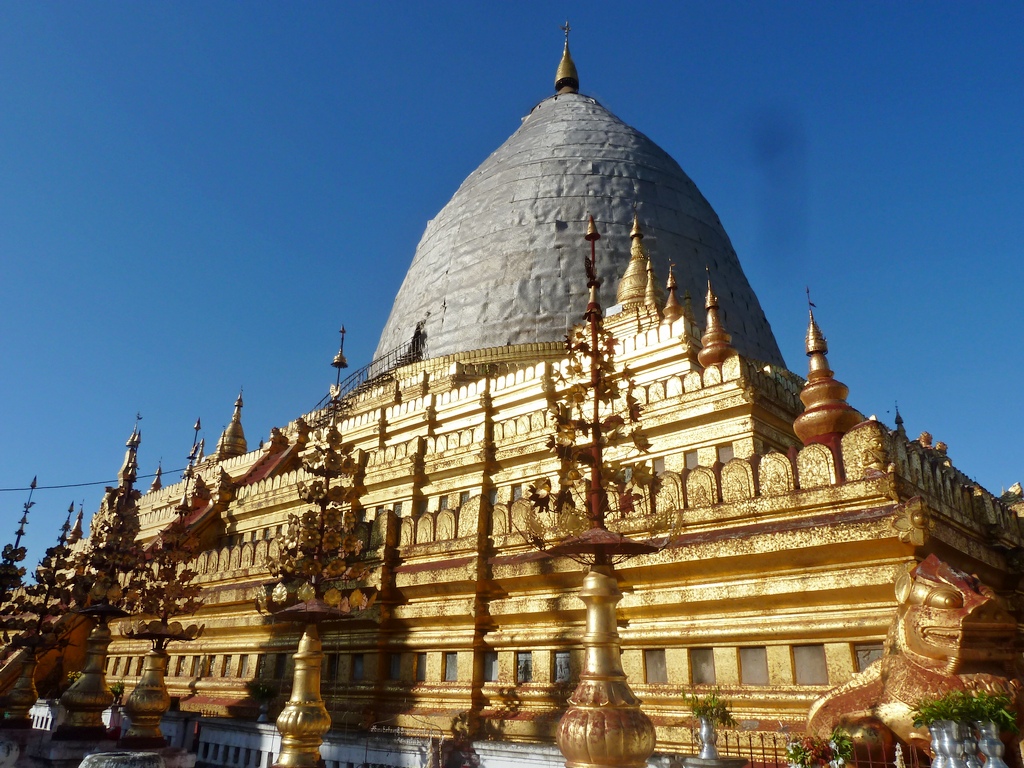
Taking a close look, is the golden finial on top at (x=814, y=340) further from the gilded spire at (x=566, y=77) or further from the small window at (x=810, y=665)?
the gilded spire at (x=566, y=77)

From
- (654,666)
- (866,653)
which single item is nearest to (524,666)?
(654,666)

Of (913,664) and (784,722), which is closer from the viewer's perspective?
(913,664)

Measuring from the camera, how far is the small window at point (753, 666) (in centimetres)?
927

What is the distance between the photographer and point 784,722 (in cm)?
861

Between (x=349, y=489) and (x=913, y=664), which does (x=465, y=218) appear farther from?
(x=913, y=664)

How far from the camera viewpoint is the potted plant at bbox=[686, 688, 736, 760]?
25.8 feet

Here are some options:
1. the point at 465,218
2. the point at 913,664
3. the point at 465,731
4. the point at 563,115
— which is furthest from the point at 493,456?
the point at 563,115

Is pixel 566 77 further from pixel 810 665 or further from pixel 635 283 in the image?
pixel 810 665

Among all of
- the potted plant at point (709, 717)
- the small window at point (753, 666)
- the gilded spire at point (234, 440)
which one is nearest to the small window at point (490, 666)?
the potted plant at point (709, 717)

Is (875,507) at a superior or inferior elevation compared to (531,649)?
superior

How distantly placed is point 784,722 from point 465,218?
3799 cm

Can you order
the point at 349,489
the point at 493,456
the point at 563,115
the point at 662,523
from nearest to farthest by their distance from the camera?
the point at 662,523 → the point at 349,489 → the point at 493,456 → the point at 563,115

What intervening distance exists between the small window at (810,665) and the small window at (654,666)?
6.18ft

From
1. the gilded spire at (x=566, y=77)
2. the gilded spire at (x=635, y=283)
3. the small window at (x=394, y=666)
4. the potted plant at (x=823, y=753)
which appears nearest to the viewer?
the potted plant at (x=823, y=753)
